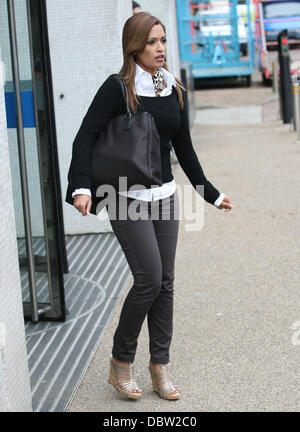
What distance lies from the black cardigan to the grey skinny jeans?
15 centimetres

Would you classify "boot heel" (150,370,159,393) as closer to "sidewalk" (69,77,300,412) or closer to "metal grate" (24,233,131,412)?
"sidewalk" (69,77,300,412)

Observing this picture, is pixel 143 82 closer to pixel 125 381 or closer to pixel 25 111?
pixel 125 381

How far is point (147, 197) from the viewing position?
4035mm

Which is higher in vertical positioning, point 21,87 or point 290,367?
point 21,87

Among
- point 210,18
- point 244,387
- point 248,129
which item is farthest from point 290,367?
point 210,18

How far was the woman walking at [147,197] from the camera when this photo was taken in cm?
393

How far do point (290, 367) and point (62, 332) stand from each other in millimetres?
1472

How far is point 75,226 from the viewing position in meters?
7.80

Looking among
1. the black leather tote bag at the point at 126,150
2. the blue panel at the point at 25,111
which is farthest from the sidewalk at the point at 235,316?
the blue panel at the point at 25,111

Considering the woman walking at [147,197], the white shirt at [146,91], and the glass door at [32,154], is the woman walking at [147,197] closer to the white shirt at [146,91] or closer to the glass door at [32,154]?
the white shirt at [146,91]

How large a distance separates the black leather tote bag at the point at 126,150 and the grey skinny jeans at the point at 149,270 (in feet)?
0.44

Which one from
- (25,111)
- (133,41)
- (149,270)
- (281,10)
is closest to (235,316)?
(149,270)

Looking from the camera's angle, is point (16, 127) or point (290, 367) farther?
point (16, 127)
